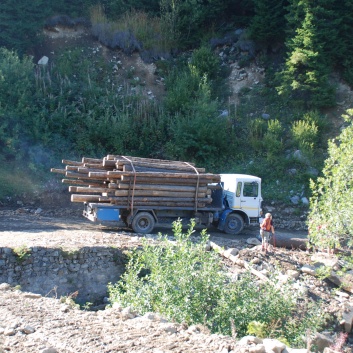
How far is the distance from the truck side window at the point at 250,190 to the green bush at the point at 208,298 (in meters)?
9.33

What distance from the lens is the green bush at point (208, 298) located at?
9102mm

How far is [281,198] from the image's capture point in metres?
22.8

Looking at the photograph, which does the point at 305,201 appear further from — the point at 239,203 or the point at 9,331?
the point at 9,331

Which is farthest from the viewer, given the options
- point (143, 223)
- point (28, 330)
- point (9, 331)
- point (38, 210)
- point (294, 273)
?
point (38, 210)

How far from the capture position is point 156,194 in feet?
57.7

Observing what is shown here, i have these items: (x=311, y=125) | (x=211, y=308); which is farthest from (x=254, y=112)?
(x=211, y=308)

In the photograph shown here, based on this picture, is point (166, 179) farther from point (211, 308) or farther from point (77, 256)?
point (211, 308)

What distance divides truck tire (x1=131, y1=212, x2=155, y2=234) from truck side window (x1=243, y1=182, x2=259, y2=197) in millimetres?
3640

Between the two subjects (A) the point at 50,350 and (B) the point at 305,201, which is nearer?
(A) the point at 50,350

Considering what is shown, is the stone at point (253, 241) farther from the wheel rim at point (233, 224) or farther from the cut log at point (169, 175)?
the cut log at point (169, 175)

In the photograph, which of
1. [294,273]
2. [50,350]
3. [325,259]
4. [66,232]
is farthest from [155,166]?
[50,350]

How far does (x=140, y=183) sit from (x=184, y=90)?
1076 centimetres

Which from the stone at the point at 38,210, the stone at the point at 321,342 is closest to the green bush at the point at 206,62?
the stone at the point at 38,210

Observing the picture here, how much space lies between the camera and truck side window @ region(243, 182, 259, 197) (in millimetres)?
19109
